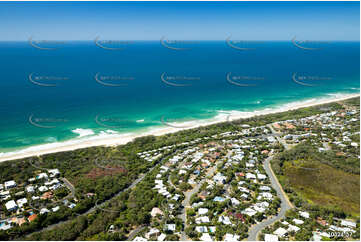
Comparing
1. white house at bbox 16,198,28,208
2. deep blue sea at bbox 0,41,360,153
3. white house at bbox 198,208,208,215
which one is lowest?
white house at bbox 16,198,28,208

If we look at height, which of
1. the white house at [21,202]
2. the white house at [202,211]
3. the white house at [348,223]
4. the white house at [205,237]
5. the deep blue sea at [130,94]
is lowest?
the white house at [21,202]

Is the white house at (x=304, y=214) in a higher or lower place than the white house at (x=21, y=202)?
higher

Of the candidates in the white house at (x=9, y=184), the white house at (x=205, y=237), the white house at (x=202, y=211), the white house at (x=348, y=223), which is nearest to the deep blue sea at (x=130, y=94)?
the white house at (x=9, y=184)

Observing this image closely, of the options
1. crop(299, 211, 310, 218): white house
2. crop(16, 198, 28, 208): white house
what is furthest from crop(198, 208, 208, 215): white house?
crop(16, 198, 28, 208): white house

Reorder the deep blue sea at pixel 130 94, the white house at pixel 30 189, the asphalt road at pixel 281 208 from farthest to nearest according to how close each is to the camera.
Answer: the deep blue sea at pixel 130 94, the white house at pixel 30 189, the asphalt road at pixel 281 208

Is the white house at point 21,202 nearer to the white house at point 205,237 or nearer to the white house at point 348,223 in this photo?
the white house at point 205,237

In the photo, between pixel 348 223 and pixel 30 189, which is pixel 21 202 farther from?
pixel 348 223

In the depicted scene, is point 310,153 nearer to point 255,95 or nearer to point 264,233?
point 264,233

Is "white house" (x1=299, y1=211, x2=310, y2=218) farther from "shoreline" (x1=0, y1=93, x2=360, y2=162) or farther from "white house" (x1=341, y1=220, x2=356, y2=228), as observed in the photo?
"shoreline" (x1=0, y1=93, x2=360, y2=162)

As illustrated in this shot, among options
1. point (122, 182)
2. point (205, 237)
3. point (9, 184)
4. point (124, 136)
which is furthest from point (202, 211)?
point (124, 136)

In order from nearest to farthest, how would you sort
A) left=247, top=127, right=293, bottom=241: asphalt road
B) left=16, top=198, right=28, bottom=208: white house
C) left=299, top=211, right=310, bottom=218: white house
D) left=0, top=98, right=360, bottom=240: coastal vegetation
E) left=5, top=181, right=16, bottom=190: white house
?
left=247, top=127, right=293, bottom=241: asphalt road < left=0, top=98, right=360, bottom=240: coastal vegetation < left=299, top=211, right=310, bottom=218: white house < left=16, top=198, right=28, bottom=208: white house < left=5, top=181, right=16, bottom=190: white house

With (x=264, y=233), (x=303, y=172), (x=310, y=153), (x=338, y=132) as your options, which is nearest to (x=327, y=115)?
(x=338, y=132)
